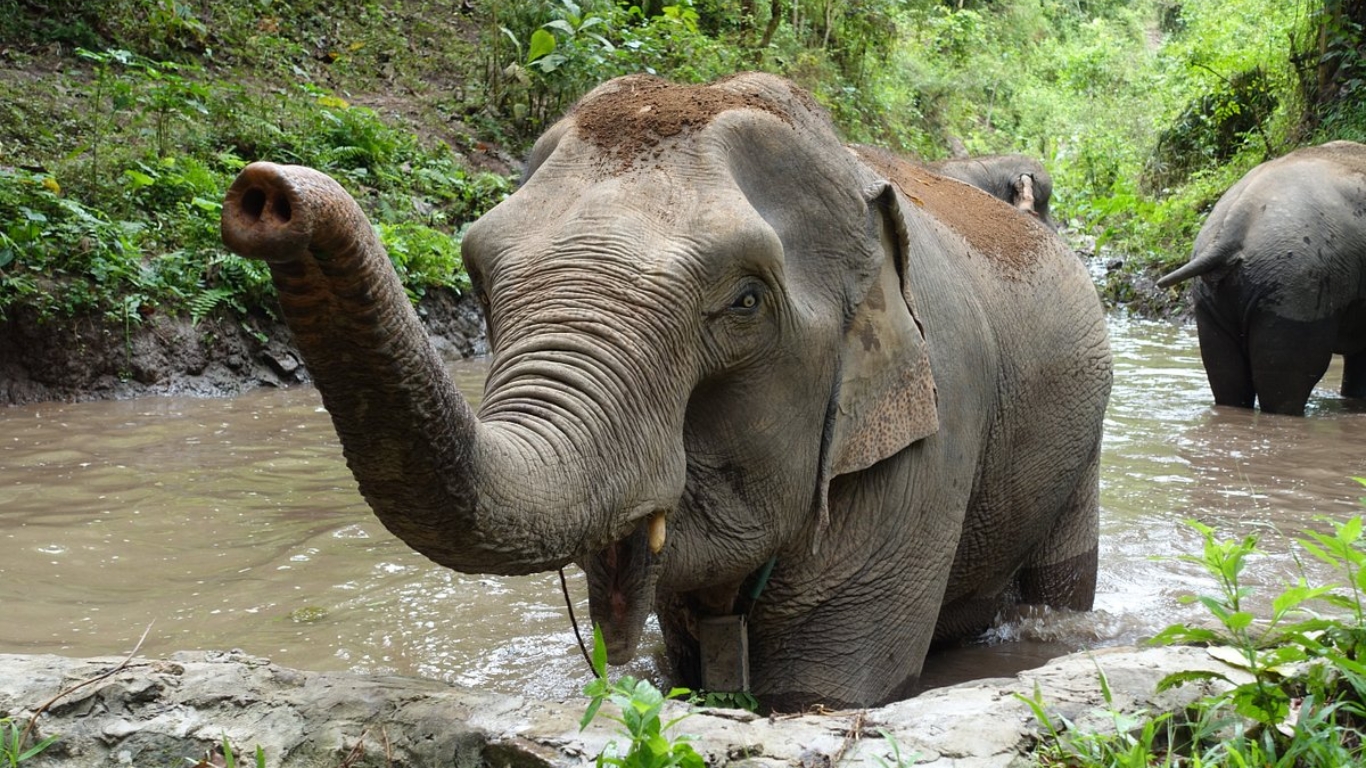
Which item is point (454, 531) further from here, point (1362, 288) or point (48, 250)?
point (1362, 288)

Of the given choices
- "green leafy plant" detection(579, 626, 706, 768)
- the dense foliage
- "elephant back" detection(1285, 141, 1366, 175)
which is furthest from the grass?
"elephant back" detection(1285, 141, 1366, 175)

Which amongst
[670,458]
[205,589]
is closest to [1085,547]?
[670,458]

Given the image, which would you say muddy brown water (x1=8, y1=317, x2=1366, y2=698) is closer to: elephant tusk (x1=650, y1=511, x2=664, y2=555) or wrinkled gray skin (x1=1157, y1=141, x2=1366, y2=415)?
elephant tusk (x1=650, y1=511, x2=664, y2=555)

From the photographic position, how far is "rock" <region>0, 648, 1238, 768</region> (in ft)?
7.93

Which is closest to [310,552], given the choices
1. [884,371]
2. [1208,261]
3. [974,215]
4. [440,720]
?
[974,215]

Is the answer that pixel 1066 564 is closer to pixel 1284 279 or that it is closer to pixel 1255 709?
pixel 1255 709

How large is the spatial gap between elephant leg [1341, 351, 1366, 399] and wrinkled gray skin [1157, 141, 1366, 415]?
1.57 feet

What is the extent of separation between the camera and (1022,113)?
34.6m

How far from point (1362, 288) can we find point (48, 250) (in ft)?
32.2

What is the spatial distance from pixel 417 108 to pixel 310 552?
9640 mm

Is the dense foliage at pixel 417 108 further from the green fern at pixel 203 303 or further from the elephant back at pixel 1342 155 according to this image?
the elephant back at pixel 1342 155

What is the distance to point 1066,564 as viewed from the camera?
17.7ft

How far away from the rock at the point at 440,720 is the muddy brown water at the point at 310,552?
760 millimetres

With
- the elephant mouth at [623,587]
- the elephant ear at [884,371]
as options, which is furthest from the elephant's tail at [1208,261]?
the elephant mouth at [623,587]
